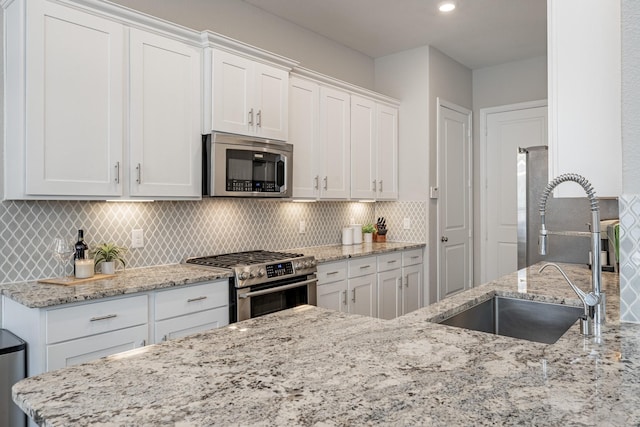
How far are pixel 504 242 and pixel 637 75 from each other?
4125 mm

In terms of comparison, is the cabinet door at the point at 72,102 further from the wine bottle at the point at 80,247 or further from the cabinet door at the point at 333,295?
the cabinet door at the point at 333,295

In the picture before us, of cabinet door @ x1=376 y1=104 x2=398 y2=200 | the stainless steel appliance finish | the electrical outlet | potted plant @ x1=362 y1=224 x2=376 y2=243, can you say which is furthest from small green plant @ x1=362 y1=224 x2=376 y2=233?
the electrical outlet

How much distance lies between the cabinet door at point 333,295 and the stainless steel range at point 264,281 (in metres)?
0.17

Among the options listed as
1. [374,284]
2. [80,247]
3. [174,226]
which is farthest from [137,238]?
[374,284]

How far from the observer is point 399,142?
4.85 meters

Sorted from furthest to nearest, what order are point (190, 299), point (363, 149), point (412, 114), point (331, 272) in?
point (412, 114) → point (363, 149) → point (331, 272) → point (190, 299)

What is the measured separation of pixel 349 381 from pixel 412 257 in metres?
3.61

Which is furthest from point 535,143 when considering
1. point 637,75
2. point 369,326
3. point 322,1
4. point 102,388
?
point 102,388

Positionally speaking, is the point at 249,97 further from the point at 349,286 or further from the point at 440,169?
the point at 440,169

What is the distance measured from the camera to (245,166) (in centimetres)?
306

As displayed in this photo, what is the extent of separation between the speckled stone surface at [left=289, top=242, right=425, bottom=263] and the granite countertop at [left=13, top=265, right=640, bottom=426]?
210 centimetres

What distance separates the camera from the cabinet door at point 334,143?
388cm

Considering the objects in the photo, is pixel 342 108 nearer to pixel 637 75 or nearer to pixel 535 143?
pixel 535 143

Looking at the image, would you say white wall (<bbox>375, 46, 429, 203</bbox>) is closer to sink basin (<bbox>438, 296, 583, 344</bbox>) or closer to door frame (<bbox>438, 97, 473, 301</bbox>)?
door frame (<bbox>438, 97, 473, 301</bbox>)
